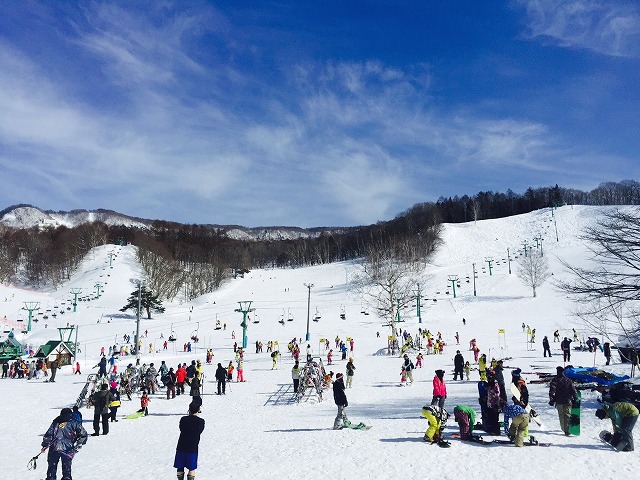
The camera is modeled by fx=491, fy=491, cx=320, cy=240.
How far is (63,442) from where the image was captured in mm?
8469

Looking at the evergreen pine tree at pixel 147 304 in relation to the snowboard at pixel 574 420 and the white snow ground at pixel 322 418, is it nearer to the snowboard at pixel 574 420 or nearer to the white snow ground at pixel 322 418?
the white snow ground at pixel 322 418

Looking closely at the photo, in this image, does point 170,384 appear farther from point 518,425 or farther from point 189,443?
point 518,425

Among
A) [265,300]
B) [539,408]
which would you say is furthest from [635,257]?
[265,300]

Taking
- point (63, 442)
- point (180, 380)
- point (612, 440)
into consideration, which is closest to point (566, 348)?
point (612, 440)

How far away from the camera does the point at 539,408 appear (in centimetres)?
1398

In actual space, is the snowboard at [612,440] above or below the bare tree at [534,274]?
below

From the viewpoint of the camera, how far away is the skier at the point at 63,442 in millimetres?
8422

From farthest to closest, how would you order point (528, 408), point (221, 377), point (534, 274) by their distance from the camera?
point (534, 274), point (221, 377), point (528, 408)

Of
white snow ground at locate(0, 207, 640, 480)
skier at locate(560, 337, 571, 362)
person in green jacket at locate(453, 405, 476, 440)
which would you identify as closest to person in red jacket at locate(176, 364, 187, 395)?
white snow ground at locate(0, 207, 640, 480)

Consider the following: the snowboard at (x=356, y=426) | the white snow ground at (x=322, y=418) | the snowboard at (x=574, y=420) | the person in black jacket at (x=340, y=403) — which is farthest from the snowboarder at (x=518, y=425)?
the person in black jacket at (x=340, y=403)

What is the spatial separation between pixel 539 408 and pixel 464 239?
11180cm

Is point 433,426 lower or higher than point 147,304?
lower

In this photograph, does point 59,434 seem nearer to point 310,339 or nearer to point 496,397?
point 496,397

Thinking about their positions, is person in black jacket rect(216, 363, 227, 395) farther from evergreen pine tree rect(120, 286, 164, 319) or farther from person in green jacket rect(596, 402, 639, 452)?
evergreen pine tree rect(120, 286, 164, 319)
